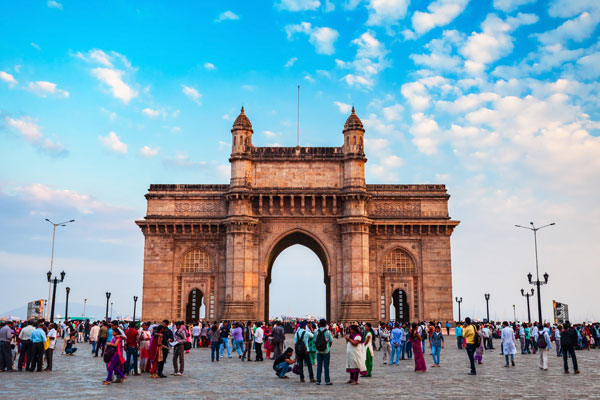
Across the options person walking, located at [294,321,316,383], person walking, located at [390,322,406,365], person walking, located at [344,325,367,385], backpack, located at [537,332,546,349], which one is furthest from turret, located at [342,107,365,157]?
person walking, located at [344,325,367,385]

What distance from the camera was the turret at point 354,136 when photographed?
45125 mm

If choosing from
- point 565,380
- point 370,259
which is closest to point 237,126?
point 370,259

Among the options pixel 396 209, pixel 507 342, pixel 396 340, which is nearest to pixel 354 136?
pixel 396 209

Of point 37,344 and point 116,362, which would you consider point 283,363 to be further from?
point 37,344

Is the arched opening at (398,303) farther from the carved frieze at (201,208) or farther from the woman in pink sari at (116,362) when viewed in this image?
the woman in pink sari at (116,362)

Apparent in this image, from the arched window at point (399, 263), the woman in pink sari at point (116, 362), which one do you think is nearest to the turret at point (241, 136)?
the arched window at point (399, 263)

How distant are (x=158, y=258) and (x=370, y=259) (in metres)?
16.1

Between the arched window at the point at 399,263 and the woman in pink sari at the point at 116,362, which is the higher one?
the arched window at the point at 399,263

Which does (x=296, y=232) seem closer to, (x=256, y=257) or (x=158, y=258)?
(x=256, y=257)

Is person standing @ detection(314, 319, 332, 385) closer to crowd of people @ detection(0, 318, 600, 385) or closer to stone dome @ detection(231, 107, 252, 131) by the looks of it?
crowd of people @ detection(0, 318, 600, 385)

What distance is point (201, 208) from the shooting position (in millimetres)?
45875

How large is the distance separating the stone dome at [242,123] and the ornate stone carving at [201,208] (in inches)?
235

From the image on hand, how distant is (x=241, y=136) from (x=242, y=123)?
41.1 inches

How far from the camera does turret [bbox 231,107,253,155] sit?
4519 centimetres
